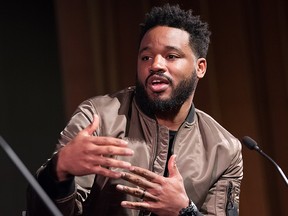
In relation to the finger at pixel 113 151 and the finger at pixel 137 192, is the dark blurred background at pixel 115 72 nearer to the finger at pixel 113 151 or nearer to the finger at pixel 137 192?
the finger at pixel 137 192

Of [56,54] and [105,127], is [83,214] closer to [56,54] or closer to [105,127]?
[105,127]

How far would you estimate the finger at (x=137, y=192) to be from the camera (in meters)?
1.46

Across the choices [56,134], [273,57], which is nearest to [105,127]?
[56,134]

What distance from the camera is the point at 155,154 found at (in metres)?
1.69

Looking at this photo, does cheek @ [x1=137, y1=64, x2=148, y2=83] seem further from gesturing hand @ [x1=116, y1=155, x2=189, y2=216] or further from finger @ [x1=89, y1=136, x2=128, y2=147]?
finger @ [x1=89, y1=136, x2=128, y2=147]

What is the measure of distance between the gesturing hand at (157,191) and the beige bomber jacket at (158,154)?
145mm

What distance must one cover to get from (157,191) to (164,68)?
1.23 ft

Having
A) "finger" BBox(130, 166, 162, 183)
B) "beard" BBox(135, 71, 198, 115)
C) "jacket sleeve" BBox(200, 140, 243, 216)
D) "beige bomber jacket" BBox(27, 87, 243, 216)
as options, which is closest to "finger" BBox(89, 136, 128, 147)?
"finger" BBox(130, 166, 162, 183)

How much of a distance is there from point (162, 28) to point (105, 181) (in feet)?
1.56

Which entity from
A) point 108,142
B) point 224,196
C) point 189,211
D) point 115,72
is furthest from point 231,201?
point 115,72

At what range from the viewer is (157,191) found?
150 cm

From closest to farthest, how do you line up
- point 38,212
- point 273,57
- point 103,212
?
1. point 38,212
2. point 103,212
3. point 273,57

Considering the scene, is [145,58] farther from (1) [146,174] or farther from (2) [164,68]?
(1) [146,174]

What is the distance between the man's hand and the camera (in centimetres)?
133
